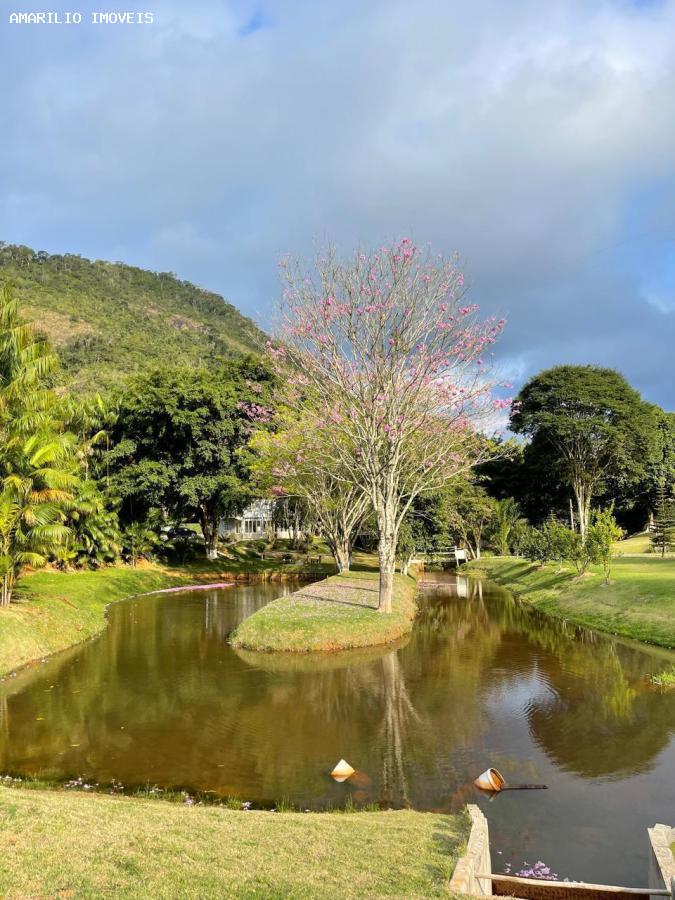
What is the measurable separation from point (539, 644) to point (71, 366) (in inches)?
3475

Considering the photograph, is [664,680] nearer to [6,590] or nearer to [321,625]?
[321,625]

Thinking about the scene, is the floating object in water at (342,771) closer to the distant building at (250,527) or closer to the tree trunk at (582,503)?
the tree trunk at (582,503)

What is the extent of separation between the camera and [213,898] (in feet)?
18.7

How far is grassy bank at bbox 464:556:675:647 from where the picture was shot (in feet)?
79.5

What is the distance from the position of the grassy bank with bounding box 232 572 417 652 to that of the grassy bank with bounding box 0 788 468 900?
13.5 m

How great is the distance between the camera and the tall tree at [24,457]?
23469 mm

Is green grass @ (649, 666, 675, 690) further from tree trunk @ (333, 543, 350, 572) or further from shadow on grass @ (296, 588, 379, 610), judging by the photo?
tree trunk @ (333, 543, 350, 572)

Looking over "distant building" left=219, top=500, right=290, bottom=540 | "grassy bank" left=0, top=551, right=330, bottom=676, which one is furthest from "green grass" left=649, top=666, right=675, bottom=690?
"distant building" left=219, top=500, right=290, bottom=540

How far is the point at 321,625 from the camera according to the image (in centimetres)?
2302

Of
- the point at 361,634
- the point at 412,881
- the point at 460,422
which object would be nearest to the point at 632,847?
the point at 412,881

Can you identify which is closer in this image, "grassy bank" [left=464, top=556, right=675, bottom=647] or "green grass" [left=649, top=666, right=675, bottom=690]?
"green grass" [left=649, top=666, right=675, bottom=690]

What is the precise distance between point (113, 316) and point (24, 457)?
348 ft

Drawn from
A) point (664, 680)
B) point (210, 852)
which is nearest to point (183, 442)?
point (664, 680)

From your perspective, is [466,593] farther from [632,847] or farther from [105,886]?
[105,886]
